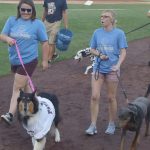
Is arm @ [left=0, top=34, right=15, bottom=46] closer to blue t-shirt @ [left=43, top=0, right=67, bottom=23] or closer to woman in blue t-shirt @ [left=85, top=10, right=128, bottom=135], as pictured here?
woman in blue t-shirt @ [left=85, top=10, right=128, bottom=135]

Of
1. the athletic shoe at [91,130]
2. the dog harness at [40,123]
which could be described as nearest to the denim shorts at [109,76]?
the athletic shoe at [91,130]

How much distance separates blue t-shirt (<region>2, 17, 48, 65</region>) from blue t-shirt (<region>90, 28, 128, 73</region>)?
2.84 feet

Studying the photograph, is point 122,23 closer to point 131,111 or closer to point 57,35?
point 57,35

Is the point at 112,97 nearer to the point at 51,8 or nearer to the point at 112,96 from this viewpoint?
the point at 112,96

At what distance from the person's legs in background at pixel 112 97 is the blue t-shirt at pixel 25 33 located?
4.06ft

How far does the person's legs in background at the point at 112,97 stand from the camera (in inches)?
290

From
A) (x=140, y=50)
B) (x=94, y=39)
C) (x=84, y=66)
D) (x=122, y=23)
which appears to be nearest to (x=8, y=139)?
(x=94, y=39)

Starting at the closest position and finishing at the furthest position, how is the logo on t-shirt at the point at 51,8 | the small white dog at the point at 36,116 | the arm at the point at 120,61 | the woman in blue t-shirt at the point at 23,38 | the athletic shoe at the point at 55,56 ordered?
the small white dog at the point at 36,116, the arm at the point at 120,61, the woman in blue t-shirt at the point at 23,38, the logo on t-shirt at the point at 51,8, the athletic shoe at the point at 55,56

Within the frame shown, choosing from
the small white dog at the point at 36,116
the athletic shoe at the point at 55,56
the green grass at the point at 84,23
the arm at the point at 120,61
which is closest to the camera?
the small white dog at the point at 36,116

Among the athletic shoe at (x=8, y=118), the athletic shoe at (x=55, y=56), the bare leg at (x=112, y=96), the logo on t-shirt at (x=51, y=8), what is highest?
the logo on t-shirt at (x=51, y=8)

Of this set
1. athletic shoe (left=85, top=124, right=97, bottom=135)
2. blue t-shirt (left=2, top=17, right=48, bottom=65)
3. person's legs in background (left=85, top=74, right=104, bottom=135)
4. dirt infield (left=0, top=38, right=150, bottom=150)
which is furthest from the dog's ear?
blue t-shirt (left=2, top=17, right=48, bottom=65)

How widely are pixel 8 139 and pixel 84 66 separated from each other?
567 centimetres

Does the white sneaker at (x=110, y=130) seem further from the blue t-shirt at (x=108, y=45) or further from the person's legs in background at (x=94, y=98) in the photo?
the blue t-shirt at (x=108, y=45)

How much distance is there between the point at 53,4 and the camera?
12.6 metres
